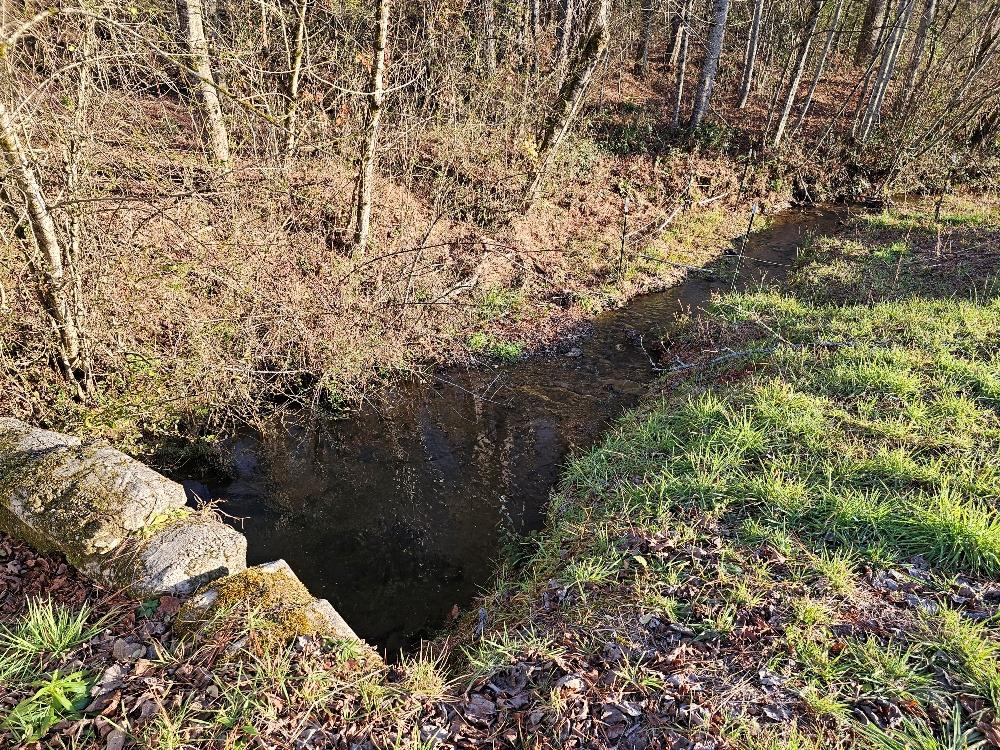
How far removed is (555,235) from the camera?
41.8 ft

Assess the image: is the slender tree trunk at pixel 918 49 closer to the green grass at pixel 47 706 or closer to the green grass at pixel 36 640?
the green grass at pixel 36 640

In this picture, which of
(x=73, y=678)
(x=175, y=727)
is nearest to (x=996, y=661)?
(x=175, y=727)

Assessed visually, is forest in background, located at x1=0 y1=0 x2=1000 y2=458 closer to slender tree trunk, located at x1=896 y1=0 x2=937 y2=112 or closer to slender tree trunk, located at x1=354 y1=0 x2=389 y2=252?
slender tree trunk, located at x1=354 y1=0 x2=389 y2=252

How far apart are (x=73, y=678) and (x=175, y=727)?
712mm

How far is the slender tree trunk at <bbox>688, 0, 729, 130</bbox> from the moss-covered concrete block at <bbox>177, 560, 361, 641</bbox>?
1744 cm

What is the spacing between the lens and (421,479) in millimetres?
6617

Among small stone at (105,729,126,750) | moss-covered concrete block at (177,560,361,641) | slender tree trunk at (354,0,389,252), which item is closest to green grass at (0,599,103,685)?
moss-covered concrete block at (177,560,361,641)

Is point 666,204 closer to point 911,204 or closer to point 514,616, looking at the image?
point 911,204

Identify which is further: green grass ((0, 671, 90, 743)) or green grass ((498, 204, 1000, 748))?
green grass ((498, 204, 1000, 748))

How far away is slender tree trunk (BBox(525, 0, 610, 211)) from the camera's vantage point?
11.4 m

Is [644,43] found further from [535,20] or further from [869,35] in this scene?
[869,35]

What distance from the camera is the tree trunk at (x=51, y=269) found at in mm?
4559

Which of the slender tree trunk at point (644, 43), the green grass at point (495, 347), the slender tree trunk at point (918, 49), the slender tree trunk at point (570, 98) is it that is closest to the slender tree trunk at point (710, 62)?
the slender tree trunk at point (644, 43)

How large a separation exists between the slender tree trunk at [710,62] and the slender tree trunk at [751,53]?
2.77 feet
